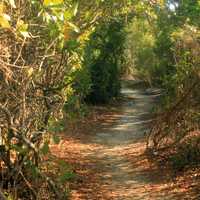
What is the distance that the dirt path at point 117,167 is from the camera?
10.4m

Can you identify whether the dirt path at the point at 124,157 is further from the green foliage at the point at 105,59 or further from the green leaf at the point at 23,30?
the green leaf at the point at 23,30

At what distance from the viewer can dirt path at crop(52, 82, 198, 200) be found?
10.4 meters

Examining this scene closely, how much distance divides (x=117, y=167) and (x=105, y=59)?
43.3ft

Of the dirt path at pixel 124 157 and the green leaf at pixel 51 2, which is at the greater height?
the green leaf at pixel 51 2

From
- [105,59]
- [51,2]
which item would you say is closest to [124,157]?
[51,2]

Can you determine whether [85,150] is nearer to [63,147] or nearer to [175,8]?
[63,147]

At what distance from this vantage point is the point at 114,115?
23688 millimetres

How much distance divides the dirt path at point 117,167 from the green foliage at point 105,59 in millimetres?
4396

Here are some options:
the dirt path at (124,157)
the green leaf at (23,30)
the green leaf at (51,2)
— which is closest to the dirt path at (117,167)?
the dirt path at (124,157)

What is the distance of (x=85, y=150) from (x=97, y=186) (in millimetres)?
4310

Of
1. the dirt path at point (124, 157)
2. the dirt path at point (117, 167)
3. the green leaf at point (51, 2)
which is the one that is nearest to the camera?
the green leaf at point (51, 2)

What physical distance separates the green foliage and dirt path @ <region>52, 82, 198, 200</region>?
440 cm

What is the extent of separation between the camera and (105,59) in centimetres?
2558

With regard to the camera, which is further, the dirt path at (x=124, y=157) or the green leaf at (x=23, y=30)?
the dirt path at (x=124, y=157)
